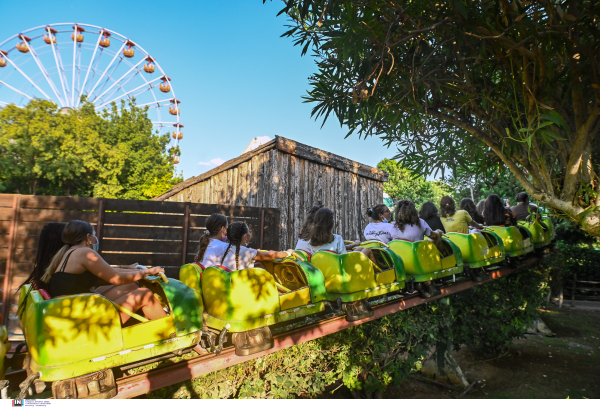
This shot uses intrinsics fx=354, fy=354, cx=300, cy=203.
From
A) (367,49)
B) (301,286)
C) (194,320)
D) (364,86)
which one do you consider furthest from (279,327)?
(367,49)

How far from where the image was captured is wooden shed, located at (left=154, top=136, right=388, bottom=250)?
273 inches

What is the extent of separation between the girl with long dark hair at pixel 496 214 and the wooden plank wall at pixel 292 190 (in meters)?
2.58

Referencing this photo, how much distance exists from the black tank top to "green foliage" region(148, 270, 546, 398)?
96 centimetres

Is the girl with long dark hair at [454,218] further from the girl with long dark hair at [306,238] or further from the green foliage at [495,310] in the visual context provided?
the girl with long dark hair at [306,238]

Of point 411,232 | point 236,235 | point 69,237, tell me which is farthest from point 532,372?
point 69,237

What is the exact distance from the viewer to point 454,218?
5.91m

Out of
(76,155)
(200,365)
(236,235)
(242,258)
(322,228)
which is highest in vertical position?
(76,155)

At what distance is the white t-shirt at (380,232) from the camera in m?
4.97

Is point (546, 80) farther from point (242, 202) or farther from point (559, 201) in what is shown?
point (242, 202)

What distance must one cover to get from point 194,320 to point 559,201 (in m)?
3.97

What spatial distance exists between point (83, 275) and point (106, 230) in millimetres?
3171

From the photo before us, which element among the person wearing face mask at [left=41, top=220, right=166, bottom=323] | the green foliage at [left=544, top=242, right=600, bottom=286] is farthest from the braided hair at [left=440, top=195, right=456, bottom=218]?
the green foliage at [left=544, top=242, right=600, bottom=286]

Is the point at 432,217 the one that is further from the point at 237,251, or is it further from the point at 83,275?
the point at 83,275

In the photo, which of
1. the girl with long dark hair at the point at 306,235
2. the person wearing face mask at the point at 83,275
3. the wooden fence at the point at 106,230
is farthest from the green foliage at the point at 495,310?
the person wearing face mask at the point at 83,275
